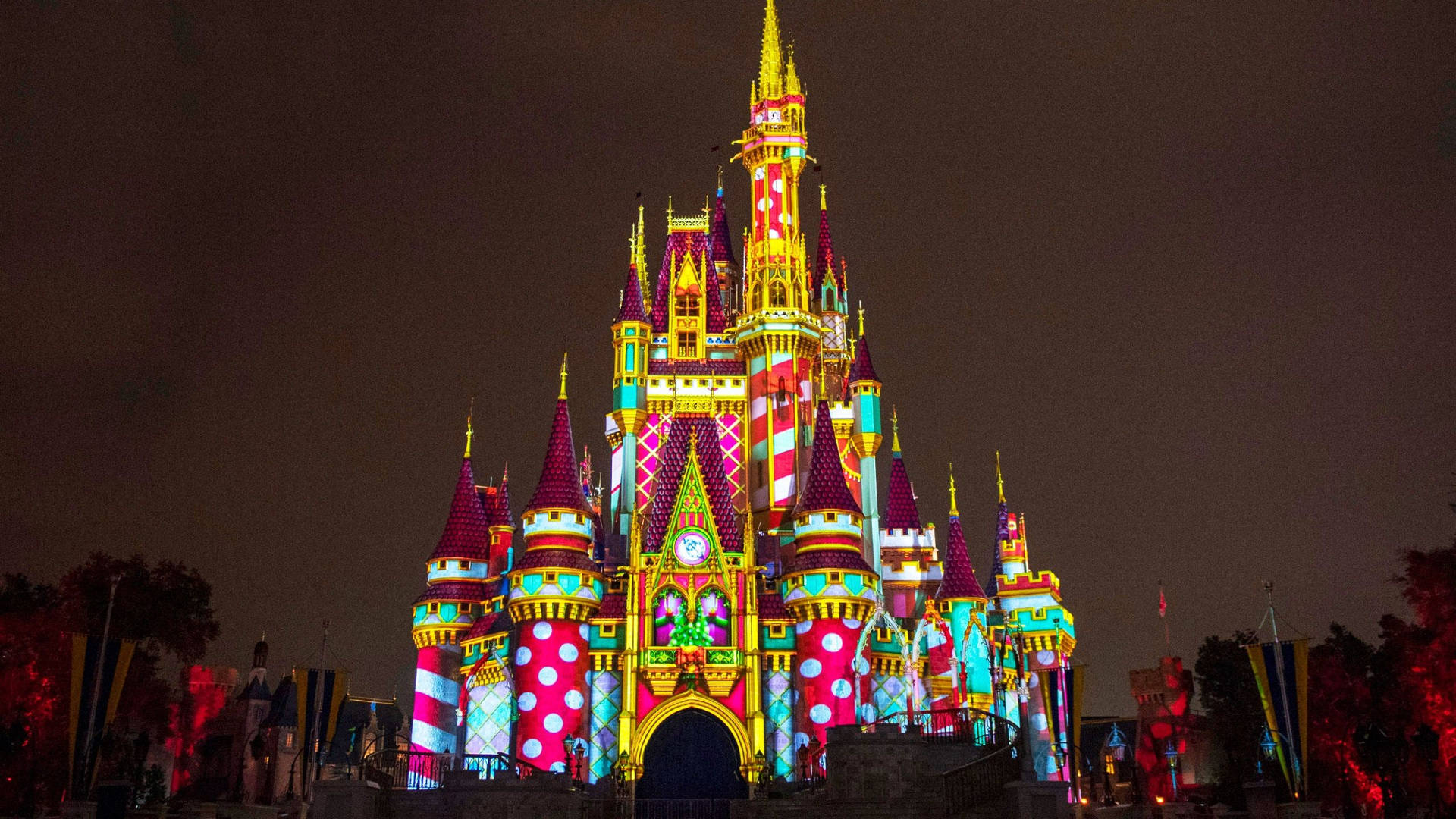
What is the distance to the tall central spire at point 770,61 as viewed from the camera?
5759 cm

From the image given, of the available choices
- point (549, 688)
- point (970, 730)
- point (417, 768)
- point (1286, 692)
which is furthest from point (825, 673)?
point (1286, 692)

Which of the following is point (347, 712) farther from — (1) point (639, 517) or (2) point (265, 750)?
(1) point (639, 517)

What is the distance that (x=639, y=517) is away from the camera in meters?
48.9

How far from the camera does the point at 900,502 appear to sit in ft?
179

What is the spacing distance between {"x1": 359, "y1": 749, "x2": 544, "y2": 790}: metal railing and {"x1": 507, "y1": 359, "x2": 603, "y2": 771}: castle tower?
3147 millimetres

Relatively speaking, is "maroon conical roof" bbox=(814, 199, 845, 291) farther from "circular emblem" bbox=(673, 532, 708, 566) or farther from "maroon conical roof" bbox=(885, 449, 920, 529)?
"circular emblem" bbox=(673, 532, 708, 566)

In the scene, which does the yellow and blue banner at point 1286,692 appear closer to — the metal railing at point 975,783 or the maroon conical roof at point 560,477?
the metal railing at point 975,783

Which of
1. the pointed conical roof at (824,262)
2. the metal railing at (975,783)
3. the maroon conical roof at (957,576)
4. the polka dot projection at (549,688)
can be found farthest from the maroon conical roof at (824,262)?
the metal railing at (975,783)

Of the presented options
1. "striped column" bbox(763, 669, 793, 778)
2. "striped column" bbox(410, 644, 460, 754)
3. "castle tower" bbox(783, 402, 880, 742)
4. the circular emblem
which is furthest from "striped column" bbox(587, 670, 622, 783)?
"striped column" bbox(410, 644, 460, 754)

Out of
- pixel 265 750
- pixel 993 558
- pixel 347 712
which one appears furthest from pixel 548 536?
pixel 347 712

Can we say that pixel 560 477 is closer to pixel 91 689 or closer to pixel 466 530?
pixel 466 530

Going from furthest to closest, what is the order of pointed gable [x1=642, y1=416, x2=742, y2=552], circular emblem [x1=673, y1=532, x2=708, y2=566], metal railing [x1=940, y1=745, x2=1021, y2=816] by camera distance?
pointed gable [x1=642, y1=416, x2=742, y2=552], circular emblem [x1=673, y1=532, x2=708, y2=566], metal railing [x1=940, y1=745, x2=1021, y2=816]

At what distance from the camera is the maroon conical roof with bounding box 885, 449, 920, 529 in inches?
2122

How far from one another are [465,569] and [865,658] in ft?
51.0
